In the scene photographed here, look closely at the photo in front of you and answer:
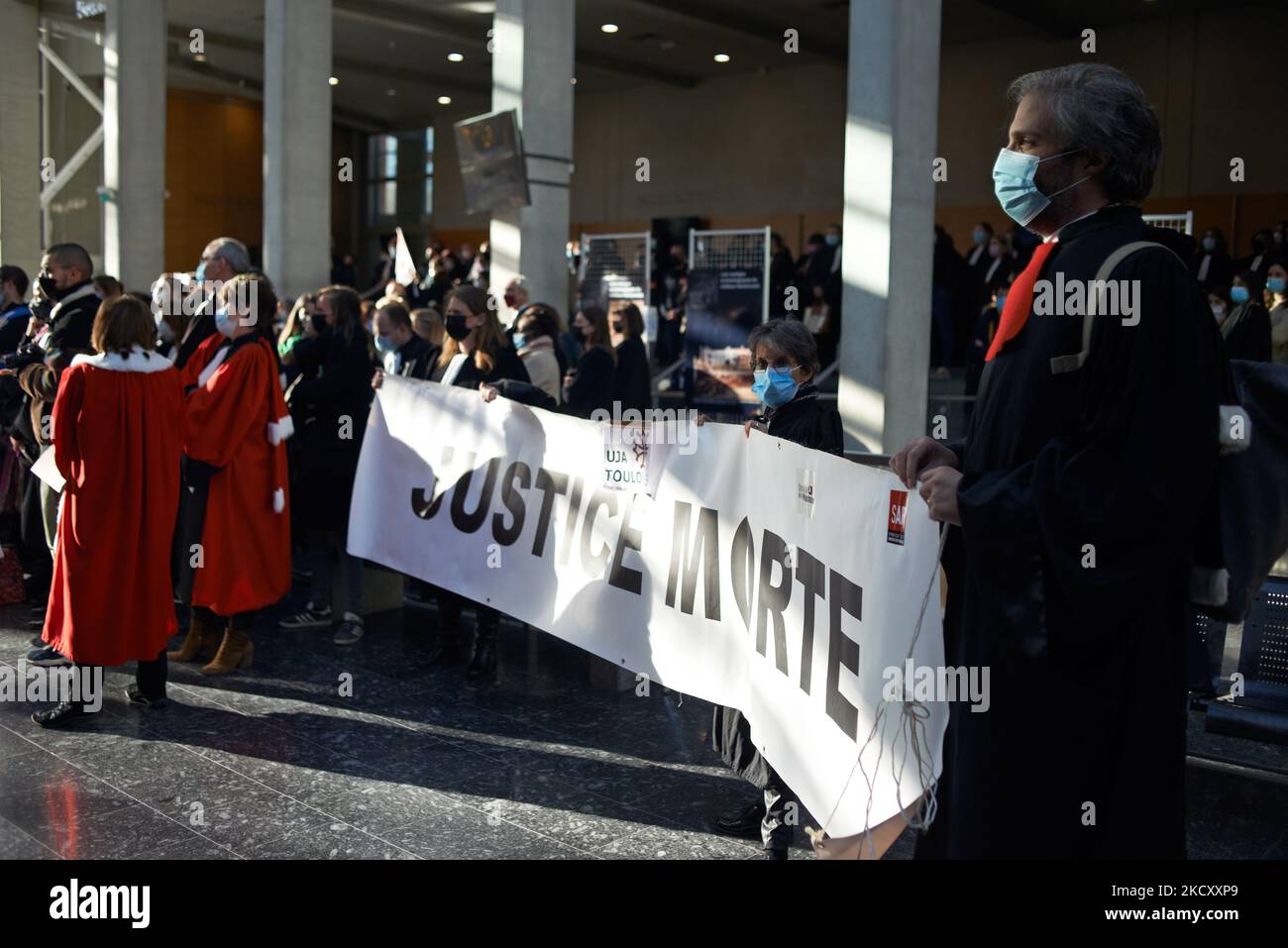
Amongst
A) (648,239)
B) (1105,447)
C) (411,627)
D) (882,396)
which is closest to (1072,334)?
(1105,447)

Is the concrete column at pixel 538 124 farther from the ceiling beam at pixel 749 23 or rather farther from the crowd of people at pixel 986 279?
the ceiling beam at pixel 749 23

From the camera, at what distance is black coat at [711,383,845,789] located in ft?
13.9

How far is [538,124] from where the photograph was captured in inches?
432

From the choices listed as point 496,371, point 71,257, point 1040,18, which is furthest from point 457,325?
point 1040,18

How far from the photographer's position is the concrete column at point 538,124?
428 inches

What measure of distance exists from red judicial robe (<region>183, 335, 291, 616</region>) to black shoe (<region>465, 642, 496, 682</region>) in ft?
3.94

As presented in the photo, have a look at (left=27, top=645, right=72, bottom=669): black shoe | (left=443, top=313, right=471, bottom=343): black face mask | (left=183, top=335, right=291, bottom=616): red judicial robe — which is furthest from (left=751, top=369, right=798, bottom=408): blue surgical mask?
(left=27, top=645, right=72, bottom=669): black shoe

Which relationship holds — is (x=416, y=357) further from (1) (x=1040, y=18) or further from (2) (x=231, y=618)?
(1) (x=1040, y=18)

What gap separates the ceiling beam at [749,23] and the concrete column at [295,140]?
9.85 metres

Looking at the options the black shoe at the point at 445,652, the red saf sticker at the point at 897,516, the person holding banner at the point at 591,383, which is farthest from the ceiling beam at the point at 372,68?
the red saf sticker at the point at 897,516

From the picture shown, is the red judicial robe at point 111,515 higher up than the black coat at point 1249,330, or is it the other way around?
the black coat at point 1249,330

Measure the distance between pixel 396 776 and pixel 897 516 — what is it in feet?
8.35
